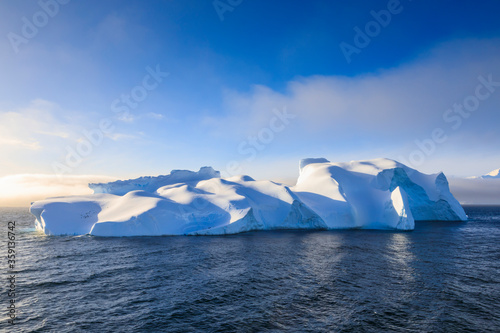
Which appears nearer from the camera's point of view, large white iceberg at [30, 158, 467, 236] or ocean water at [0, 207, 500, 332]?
ocean water at [0, 207, 500, 332]

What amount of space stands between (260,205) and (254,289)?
97.5ft

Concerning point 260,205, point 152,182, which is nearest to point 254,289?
point 260,205

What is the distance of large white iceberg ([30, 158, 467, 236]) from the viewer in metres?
37.7

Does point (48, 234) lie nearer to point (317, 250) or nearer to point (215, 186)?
point (215, 186)

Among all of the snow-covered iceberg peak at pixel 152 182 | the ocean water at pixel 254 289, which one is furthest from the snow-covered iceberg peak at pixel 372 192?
the snow-covered iceberg peak at pixel 152 182

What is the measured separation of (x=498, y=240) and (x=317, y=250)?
84.5 ft

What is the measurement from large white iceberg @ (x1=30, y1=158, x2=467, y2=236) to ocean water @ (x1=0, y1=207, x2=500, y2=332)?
10047mm

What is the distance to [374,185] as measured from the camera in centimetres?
5081

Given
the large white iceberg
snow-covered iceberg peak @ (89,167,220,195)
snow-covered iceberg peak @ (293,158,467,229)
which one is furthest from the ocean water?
snow-covered iceberg peak @ (89,167,220,195)

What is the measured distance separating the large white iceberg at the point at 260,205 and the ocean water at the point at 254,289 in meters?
10.0

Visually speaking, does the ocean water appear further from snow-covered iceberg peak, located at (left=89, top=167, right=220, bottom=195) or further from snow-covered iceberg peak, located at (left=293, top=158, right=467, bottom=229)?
snow-covered iceberg peak, located at (left=89, top=167, right=220, bottom=195)

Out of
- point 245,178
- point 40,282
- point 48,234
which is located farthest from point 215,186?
point 40,282

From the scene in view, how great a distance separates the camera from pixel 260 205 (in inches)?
1794

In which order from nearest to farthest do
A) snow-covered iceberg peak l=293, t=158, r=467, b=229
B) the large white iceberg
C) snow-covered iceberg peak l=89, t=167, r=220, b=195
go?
the large white iceberg < snow-covered iceberg peak l=293, t=158, r=467, b=229 < snow-covered iceberg peak l=89, t=167, r=220, b=195
